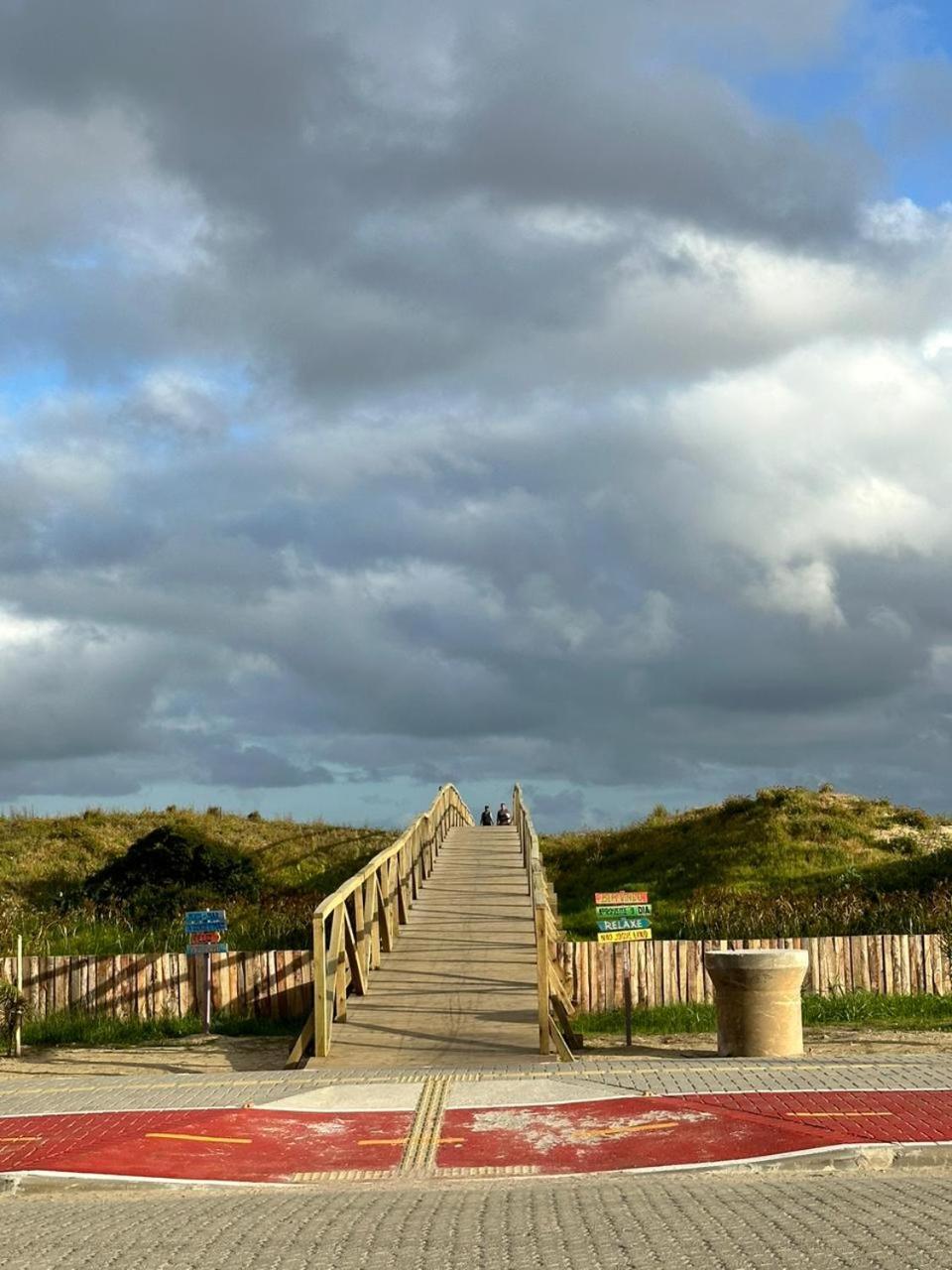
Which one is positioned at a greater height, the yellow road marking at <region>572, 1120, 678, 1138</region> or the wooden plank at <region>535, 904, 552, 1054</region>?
the wooden plank at <region>535, 904, 552, 1054</region>

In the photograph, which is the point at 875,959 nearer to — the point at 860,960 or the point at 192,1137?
the point at 860,960

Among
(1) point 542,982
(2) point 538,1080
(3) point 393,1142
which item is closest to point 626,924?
(1) point 542,982

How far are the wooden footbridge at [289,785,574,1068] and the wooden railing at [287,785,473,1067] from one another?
21mm

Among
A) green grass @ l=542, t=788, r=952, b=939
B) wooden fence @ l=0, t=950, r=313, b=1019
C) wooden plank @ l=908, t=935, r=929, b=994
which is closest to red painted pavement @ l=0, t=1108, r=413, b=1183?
wooden fence @ l=0, t=950, r=313, b=1019

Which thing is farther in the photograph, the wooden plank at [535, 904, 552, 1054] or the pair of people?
the pair of people

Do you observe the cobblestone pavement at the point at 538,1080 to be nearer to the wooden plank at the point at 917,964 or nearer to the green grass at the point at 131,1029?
the green grass at the point at 131,1029

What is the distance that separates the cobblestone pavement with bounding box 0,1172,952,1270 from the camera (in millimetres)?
7625

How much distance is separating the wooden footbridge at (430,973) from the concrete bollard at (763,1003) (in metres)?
1.86

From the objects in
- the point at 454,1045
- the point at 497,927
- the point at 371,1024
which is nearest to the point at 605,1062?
the point at 454,1045

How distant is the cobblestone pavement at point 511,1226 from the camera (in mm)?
7625

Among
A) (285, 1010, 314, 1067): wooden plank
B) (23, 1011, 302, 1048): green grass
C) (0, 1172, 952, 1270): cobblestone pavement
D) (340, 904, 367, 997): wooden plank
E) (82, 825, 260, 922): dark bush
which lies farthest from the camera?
(82, 825, 260, 922): dark bush

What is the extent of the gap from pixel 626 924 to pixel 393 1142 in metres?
7.21

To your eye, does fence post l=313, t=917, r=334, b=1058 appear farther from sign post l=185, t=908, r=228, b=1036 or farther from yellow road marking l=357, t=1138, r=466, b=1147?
sign post l=185, t=908, r=228, b=1036

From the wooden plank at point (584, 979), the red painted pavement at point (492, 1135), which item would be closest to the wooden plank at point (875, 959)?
the wooden plank at point (584, 979)
